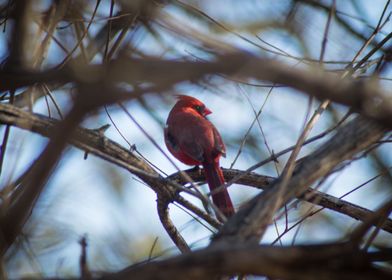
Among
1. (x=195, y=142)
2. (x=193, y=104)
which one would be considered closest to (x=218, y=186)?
(x=195, y=142)

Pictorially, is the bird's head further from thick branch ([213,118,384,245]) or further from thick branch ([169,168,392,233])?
thick branch ([213,118,384,245])

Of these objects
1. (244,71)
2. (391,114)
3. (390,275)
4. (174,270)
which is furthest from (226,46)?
(390,275)

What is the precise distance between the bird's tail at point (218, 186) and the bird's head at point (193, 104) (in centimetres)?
176

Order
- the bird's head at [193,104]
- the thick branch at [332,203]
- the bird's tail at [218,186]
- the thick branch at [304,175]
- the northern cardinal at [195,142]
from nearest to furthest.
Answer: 1. the thick branch at [304,175]
2. the thick branch at [332,203]
3. the bird's tail at [218,186]
4. the northern cardinal at [195,142]
5. the bird's head at [193,104]

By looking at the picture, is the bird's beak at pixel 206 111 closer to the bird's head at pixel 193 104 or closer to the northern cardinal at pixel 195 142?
the bird's head at pixel 193 104

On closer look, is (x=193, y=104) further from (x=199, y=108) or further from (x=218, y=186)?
(x=218, y=186)

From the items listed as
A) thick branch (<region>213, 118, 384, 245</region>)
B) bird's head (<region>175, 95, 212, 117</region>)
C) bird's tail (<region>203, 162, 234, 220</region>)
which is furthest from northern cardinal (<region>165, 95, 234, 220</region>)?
thick branch (<region>213, 118, 384, 245</region>)

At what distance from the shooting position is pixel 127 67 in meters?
1.60

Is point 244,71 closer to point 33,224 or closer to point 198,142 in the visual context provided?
→ point 33,224

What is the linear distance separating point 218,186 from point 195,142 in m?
1.00

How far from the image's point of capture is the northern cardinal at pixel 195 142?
466 cm

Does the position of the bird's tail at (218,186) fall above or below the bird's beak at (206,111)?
below

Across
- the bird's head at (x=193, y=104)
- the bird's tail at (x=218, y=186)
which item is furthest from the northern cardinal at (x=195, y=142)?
the bird's head at (x=193, y=104)

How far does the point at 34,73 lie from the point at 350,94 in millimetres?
994
